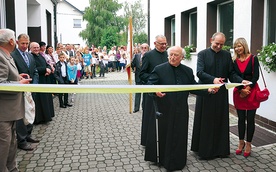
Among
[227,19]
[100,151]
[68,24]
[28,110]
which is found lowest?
[100,151]

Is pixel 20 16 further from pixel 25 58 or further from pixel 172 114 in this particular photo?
pixel 172 114

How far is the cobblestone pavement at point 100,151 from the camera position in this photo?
4816 mm

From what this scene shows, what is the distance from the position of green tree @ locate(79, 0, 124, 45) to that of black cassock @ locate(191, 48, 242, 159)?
47.5m

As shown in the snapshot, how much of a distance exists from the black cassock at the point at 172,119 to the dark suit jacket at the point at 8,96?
188 centimetres

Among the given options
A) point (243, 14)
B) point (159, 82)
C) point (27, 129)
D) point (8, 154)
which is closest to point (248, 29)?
point (243, 14)

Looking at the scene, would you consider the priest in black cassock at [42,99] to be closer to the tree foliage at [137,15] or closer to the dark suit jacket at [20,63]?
the dark suit jacket at [20,63]

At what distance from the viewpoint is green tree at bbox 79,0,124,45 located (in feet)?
171

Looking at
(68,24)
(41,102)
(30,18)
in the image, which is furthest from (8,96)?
(68,24)

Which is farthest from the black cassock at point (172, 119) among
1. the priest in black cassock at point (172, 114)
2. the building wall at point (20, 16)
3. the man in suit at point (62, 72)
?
the building wall at point (20, 16)

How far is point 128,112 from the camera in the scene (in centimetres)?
913

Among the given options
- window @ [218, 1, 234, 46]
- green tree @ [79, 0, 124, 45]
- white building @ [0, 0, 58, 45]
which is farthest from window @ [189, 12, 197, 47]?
green tree @ [79, 0, 124, 45]

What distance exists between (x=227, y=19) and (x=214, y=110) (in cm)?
523

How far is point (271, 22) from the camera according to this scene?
735 centimetres

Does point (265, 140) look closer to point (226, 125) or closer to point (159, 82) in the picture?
point (226, 125)
